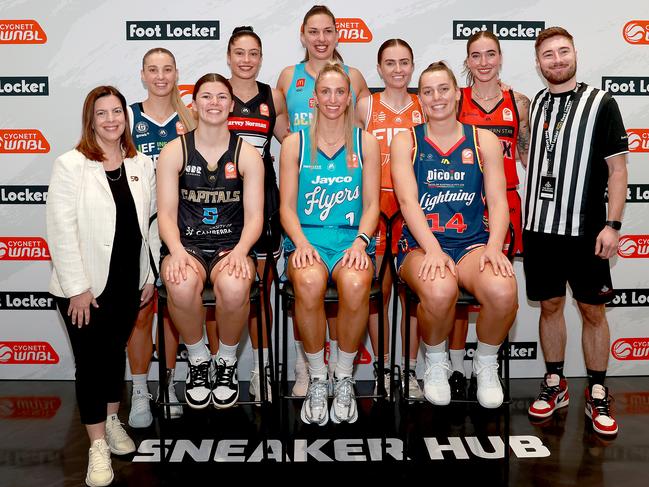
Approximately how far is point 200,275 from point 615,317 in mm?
2681

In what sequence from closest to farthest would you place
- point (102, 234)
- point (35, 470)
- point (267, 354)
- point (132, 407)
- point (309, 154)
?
point (102, 234) → point (35, 470) → point (309, 154) → point (132, 407) → point (267, 354)

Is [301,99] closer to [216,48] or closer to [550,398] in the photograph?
[216,48]

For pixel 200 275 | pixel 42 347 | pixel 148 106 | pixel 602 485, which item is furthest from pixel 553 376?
pixel 42 347

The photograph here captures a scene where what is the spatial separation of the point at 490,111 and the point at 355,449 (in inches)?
73.0

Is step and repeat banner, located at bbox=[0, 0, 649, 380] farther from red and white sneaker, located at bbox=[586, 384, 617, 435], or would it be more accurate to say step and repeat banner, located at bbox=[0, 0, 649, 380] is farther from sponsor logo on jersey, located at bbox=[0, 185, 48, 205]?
red and white sneaker, located at bbox=[586, 384, 617, 435]

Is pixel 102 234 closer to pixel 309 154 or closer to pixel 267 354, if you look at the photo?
pixel 309 154

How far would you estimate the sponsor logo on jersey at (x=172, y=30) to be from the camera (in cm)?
380

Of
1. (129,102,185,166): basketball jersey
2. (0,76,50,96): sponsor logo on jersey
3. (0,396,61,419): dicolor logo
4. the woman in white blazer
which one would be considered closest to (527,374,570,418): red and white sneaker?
the woman in white blazer

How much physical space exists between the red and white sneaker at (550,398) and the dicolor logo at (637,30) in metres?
2.06

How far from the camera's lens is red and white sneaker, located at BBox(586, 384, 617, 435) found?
10.2ft

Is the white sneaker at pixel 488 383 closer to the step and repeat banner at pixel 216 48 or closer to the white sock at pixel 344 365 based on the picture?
the white sock at pixel 344 365

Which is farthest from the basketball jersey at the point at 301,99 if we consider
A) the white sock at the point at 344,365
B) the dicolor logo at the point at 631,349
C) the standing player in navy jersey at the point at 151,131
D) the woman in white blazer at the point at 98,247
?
the dicolor logo at the point at 631,349

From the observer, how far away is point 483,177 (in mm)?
2943

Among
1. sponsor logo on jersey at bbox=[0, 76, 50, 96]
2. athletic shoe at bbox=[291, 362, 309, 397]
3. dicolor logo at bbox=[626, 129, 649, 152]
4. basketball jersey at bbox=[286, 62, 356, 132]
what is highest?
sponsor logo on jersey at bbox=[0, 76, 50, 96]
